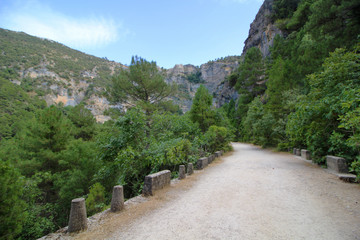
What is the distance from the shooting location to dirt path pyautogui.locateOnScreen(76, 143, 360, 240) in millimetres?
2828

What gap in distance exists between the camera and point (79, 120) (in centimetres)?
1853

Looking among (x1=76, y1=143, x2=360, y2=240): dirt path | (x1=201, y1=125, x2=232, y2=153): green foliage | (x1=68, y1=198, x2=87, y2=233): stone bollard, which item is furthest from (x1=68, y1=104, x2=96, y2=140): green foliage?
(x1=68, y1=198, x2=87, y2=233): stone bollard

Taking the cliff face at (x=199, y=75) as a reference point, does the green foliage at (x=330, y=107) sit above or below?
below

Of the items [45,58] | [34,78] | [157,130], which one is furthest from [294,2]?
[45,58]

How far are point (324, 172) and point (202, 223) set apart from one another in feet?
21.2

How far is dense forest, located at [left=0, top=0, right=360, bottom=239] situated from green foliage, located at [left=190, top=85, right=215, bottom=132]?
100 millimetres

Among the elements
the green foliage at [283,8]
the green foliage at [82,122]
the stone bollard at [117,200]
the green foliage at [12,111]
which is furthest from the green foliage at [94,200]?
the green foliage at [283,8]

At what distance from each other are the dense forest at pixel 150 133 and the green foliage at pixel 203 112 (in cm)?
10

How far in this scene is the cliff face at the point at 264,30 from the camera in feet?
127

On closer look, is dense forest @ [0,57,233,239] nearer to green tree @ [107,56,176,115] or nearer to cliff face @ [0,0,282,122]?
green tree @ [107,56,176,115]

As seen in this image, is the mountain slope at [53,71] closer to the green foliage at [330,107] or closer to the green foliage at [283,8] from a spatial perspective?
the green foliage at [283,8]

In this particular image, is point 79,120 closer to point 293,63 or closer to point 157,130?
point 157,130

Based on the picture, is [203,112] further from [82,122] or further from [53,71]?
[53,71]

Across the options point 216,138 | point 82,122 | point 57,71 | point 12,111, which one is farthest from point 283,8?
point 57,71
